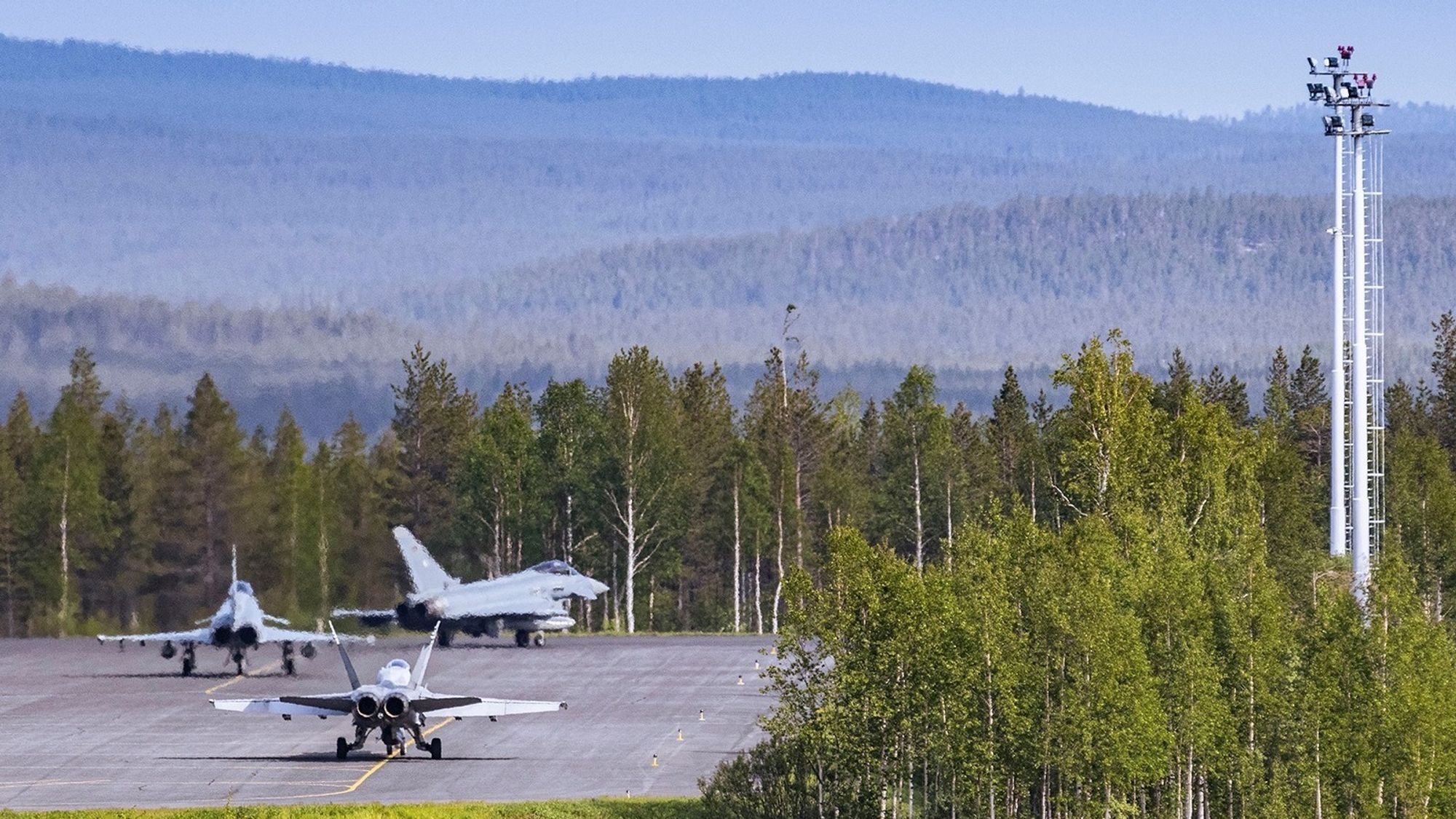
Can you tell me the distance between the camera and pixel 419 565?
358 feet

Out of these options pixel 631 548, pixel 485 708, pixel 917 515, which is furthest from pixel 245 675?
pixel 917 515

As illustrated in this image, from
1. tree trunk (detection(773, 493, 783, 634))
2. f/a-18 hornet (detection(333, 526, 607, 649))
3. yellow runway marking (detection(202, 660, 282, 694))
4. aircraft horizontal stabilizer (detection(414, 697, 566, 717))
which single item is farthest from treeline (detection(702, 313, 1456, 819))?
tree trunk (detection(773, 493, 783, 634))

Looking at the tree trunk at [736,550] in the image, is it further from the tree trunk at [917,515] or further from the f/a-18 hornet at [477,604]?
the f/a-18 hornet at [477,604]

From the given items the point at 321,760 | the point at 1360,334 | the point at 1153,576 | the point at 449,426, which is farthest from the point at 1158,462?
the point at 449,426

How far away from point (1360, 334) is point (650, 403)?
66.7m

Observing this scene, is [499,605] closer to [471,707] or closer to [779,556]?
[779,556]

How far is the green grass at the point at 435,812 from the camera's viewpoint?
201 ft

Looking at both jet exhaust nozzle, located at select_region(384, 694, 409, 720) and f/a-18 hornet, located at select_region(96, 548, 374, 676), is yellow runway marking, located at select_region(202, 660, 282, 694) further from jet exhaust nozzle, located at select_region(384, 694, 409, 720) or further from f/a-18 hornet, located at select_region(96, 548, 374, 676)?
jet exhaust nozzle, located at select_region(384, 694, 409, 720)

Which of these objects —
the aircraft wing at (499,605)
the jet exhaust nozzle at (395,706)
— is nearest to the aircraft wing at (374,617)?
the aircraft wing at (499,605)

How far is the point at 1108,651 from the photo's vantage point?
61.0 metres

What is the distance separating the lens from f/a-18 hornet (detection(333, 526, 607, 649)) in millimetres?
107062

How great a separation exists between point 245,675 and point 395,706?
30.4 m

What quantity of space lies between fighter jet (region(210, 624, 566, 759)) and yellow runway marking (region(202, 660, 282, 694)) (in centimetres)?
2117

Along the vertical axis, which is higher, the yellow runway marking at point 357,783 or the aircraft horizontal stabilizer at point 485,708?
the aircraft horizontal stabilizer at point 485,708
